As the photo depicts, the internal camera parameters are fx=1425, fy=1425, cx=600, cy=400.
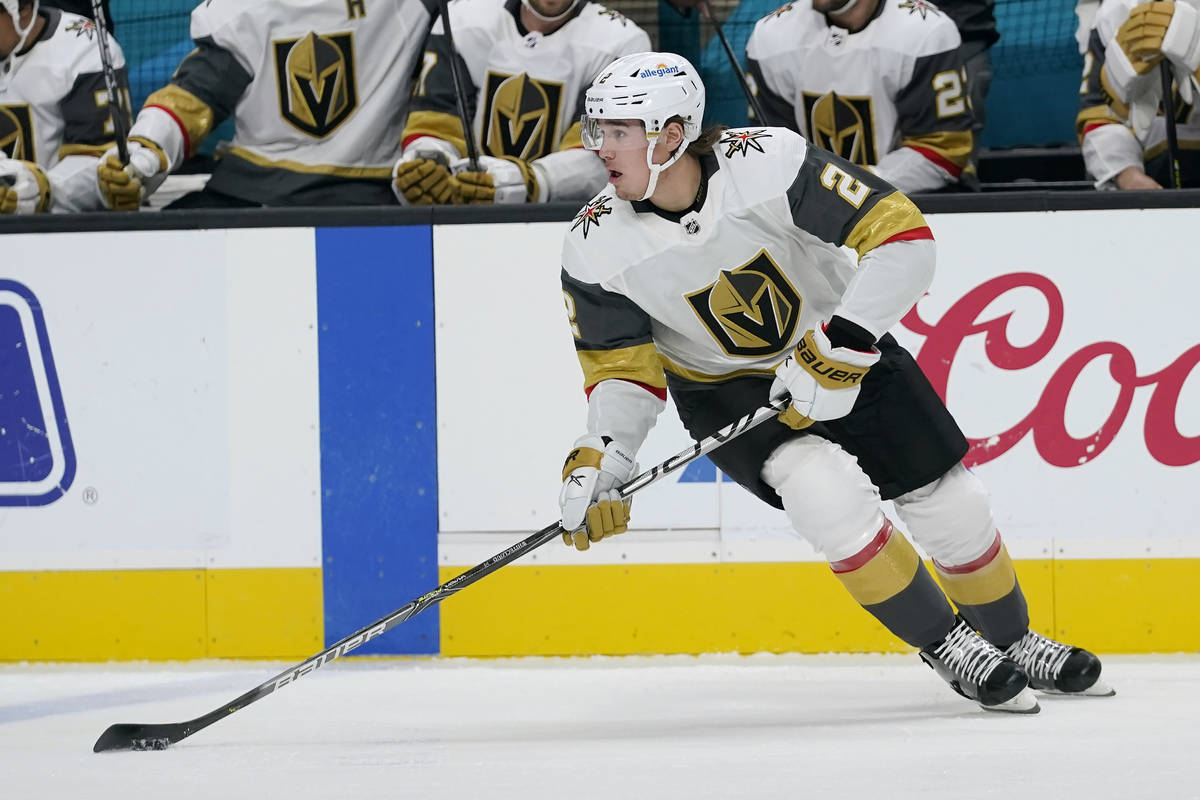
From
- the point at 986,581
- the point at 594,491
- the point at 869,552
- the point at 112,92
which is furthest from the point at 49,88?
the point at 986,581

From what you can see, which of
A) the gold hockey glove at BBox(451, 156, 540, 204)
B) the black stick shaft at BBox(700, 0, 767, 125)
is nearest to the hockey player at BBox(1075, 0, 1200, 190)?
the black stick shaft at BBox(700, 0, 767, 125)

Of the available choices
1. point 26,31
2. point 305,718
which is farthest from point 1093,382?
point 26,31

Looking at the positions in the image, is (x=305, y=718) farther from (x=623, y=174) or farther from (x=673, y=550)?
(x=623, y=174)

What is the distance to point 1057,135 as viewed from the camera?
421 cm

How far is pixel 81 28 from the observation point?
379cm

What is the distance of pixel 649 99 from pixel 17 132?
2.20 m

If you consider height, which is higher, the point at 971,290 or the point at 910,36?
the point at 910,36

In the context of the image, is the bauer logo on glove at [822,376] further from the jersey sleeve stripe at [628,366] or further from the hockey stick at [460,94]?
the hockey stick at [460,94]

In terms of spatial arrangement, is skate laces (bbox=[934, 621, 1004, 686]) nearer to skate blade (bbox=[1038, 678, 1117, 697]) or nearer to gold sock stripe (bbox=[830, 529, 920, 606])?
gold sock stripe (bbox=[830, 529, 920, 606])

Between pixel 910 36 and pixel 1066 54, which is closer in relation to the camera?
pixel 910 36

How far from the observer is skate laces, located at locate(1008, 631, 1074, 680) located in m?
2.53

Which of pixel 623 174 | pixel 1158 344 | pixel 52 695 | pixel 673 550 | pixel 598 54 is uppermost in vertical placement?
pixel 598 54

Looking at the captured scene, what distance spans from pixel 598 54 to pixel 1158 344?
149cm

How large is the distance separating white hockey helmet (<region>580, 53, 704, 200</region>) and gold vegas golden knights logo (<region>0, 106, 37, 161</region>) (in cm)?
206
